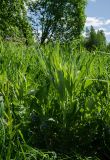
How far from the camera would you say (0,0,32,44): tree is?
27016 millimetres

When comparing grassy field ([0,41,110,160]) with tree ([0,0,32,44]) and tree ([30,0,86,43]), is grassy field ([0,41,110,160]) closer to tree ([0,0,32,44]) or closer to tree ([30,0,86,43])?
tree ([0,0,32,44])

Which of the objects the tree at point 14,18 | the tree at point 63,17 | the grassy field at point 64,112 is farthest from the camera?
the tree at point 63,17

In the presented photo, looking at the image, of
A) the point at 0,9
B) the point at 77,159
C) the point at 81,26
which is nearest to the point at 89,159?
the point at 77,159

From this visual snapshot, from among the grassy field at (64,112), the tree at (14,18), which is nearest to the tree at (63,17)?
the tree at (14,18)

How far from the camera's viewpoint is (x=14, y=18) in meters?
29.2

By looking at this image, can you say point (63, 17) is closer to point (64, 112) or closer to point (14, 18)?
point (14, 18)

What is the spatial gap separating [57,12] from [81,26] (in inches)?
146

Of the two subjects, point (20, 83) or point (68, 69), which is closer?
point (68, 69)

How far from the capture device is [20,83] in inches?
97.0

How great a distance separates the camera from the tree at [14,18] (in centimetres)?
2702

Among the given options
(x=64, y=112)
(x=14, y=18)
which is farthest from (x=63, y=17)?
(x=64, y=112)

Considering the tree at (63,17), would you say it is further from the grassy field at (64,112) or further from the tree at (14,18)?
the grassy field at (64,112)

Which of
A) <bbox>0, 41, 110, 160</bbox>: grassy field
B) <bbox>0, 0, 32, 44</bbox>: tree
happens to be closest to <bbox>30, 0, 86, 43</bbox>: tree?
<bbox>0, 0, 32, 44</bbox>: tree

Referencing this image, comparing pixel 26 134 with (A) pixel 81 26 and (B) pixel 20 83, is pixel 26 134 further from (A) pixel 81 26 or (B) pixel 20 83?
(A) pixel 81 26
